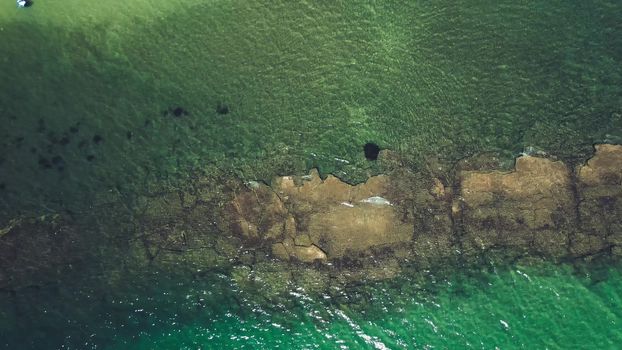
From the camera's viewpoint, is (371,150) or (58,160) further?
(371,150)

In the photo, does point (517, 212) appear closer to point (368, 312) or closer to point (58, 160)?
point (368, 312)

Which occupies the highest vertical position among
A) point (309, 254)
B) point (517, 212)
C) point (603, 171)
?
point (603, 171)

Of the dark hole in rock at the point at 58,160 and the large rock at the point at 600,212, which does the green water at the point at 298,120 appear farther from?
the large rock at the point at 600,212

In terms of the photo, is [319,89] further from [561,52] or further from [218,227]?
[561,52]

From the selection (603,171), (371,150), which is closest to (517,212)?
(603,171)

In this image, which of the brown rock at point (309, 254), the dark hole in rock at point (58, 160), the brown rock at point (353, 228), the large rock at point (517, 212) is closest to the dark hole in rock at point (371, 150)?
the brown rock at point (353, 228)

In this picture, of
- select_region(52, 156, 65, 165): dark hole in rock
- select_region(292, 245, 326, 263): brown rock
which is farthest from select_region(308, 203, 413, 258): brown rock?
select_region(52, 156, 65, 165): dark hole in rock
